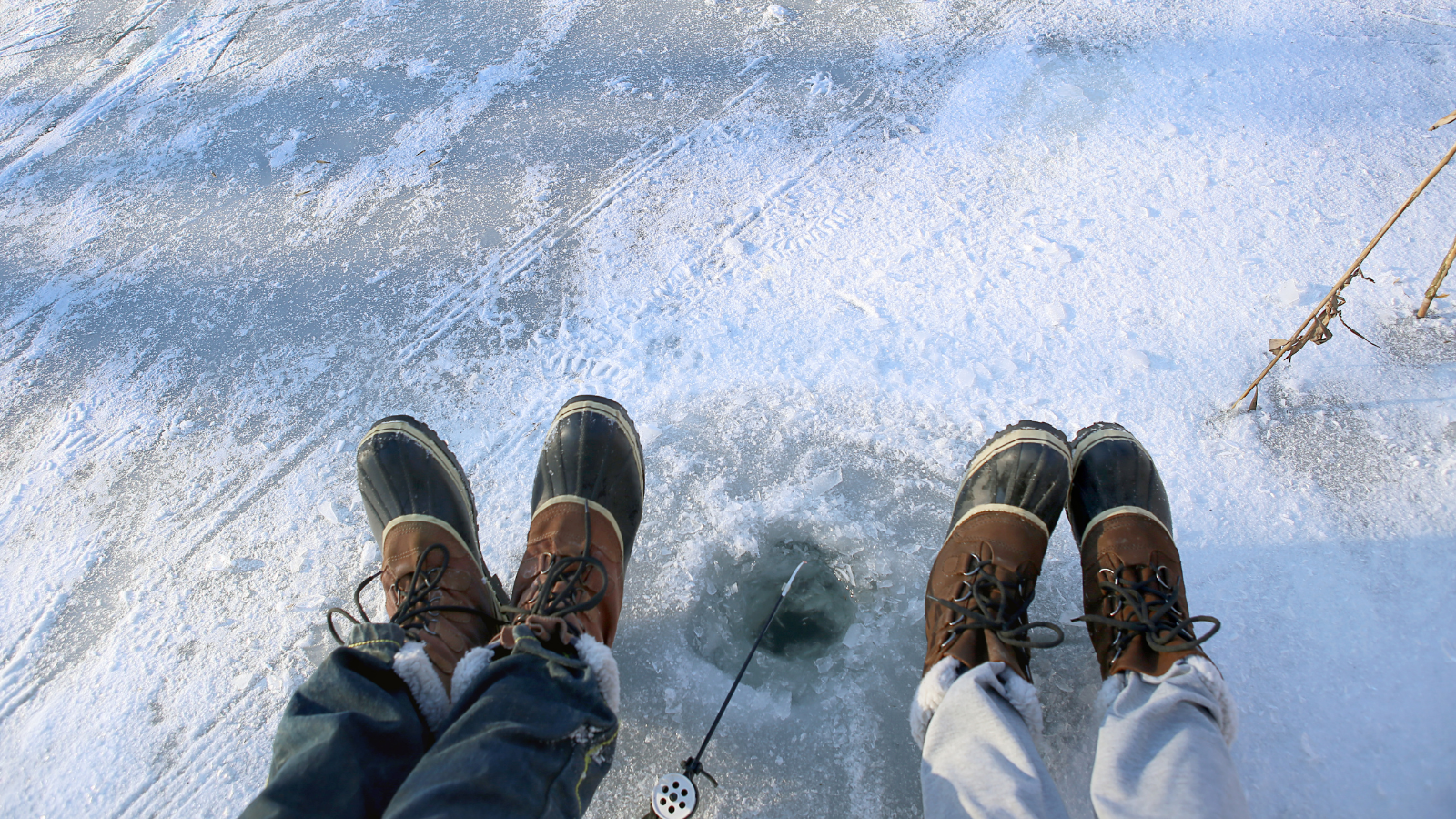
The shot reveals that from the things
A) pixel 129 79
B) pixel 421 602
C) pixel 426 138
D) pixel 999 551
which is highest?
pixel 129 79

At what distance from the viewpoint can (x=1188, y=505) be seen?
5.01 ft

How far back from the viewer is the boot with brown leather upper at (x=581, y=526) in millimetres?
1291

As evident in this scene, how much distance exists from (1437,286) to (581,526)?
1759 millimetres

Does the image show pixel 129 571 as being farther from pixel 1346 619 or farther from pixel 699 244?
pixel 1346 619

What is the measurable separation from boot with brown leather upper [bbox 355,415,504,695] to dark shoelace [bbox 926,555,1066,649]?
2.76 feet

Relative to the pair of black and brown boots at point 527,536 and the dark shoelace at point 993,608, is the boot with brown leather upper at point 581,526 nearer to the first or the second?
the pair of black and brown boots at point 527,536

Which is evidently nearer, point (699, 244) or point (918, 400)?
point (918, 400)

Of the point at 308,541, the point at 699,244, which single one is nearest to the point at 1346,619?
the point at 699,244

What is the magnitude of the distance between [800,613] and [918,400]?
564 millimetres

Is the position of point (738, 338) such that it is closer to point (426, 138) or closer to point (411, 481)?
point (411, 481)

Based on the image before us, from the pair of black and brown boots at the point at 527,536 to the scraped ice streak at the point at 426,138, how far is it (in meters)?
1.00

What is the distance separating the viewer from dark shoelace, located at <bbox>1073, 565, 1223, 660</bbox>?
3.89 feet

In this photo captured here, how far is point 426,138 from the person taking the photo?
2387 mm

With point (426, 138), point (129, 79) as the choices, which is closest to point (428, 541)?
point (426, 138)
